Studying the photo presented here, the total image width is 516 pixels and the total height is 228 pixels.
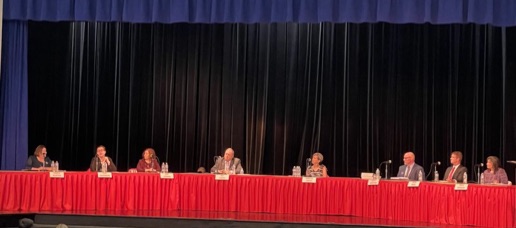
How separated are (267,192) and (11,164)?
485 cm

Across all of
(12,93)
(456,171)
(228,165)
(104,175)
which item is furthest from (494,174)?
(12,93)

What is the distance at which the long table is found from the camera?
11531mm

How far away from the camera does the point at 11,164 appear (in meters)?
14.1

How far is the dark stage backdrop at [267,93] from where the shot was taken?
13844 mm

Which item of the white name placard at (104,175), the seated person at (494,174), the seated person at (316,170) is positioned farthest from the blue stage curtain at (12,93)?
the seated person at (494,174)

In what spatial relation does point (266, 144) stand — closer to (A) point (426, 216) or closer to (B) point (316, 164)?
(B) point (316, 164)

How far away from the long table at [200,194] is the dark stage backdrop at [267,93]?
2.73 metres

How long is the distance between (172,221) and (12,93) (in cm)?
472

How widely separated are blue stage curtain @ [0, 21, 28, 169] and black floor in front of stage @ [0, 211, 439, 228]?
327cm

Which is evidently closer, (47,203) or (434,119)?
(47,203)

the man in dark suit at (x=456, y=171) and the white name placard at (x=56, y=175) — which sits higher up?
the man in dark suit at (x=456, y=171)

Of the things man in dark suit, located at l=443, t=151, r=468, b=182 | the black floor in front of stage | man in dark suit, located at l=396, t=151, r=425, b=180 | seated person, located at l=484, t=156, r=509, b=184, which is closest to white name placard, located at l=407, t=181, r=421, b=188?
the black floor in front of stage

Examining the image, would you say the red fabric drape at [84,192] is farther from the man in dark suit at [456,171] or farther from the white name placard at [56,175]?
the man in dark suit at [456,171]

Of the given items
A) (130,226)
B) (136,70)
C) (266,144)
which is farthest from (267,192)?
→ (136,70)
